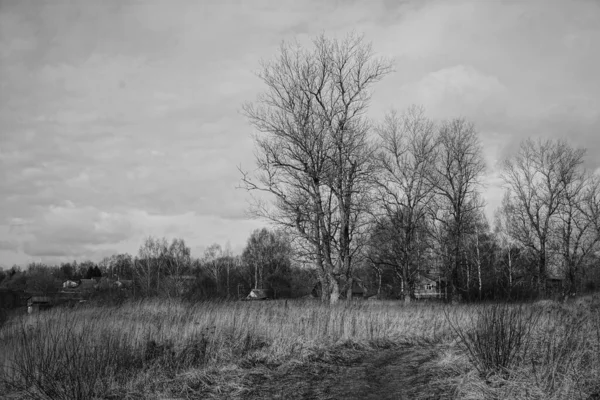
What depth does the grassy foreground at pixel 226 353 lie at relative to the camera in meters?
5.44

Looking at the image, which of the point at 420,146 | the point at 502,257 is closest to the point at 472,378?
the point at 420,146

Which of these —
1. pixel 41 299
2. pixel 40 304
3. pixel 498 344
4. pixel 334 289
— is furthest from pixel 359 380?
pixel 334 289

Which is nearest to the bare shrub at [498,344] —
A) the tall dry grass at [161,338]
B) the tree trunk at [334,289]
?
the tall dry grass at [161,338]

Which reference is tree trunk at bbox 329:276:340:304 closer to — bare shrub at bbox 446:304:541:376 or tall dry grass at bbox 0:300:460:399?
tall dry grass at bbox 0:300:460:399

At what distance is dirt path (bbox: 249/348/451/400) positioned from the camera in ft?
19.5

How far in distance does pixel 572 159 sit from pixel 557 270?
30.7ft

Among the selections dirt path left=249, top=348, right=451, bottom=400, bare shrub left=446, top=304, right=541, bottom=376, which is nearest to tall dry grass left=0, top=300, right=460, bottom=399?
dirt path left=249, top=348, right=451, bottom=400

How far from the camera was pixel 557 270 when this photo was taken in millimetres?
37875

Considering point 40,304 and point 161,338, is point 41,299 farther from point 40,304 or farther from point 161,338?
point 161,338

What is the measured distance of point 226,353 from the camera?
7.52 m

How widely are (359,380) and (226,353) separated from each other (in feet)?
7.33

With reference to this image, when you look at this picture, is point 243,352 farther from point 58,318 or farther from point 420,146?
point 420,146

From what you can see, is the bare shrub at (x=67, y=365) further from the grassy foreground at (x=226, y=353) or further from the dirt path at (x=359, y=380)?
the dirt path at (x=359, y=380)

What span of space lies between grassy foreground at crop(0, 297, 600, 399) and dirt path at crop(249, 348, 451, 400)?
0.18 meters
